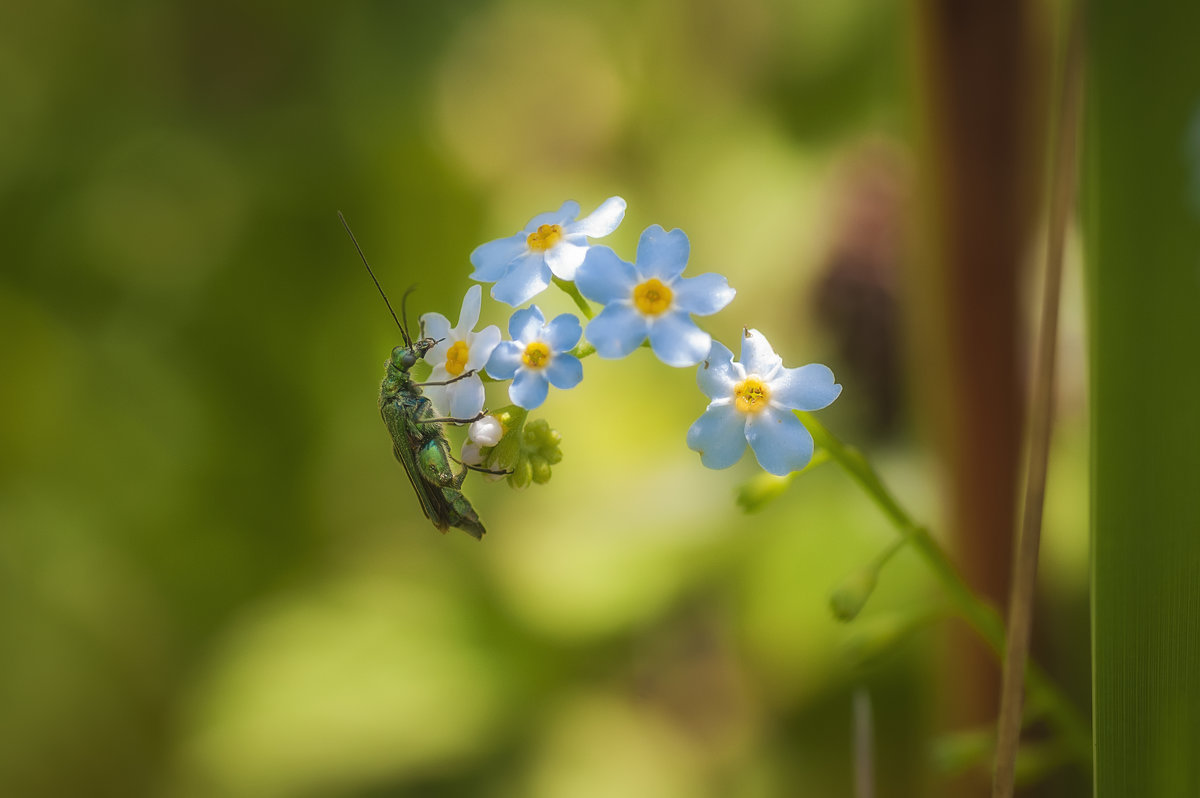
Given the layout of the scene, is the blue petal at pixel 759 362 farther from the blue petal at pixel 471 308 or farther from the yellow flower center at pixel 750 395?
the blue petal at pixel 471 308

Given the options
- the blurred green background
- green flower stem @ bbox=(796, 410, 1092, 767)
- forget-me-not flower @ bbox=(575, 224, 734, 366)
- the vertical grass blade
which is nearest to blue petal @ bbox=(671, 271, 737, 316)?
forget-me-not flower @ bbox=(575, 224, 734, 366)

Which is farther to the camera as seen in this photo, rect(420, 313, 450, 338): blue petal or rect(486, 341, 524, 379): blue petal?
rect(420, 313, 450, 338): blue petal

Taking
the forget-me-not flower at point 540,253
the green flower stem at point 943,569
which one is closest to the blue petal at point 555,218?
the forget-me-not flower at point 540,253

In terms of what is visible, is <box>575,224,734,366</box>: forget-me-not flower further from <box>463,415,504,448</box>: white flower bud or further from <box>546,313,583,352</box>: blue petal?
<box>463,415,504,448</box>: white flower bud

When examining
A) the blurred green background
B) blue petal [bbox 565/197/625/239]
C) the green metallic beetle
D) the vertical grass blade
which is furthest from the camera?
the blurred green background

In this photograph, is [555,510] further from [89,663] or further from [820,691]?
[89,663]

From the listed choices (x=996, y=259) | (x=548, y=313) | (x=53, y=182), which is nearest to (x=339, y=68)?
(x=53, y=182)
